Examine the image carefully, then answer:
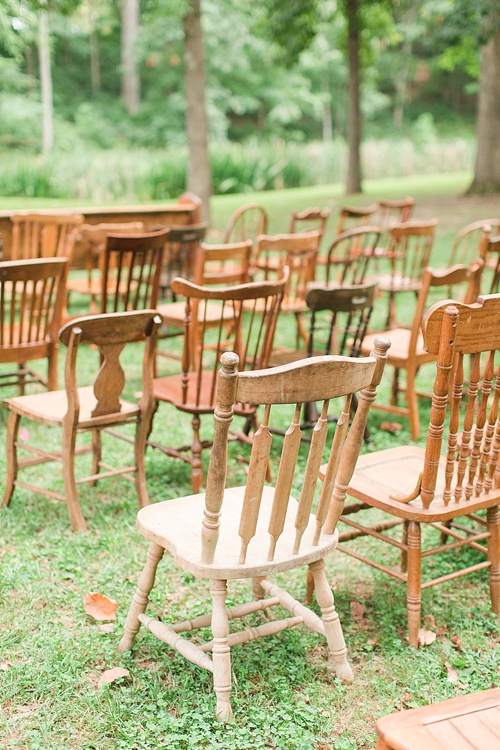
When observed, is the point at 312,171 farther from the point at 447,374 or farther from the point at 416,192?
the point at 447,374

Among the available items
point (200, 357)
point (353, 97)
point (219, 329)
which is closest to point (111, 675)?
point (200, 357)

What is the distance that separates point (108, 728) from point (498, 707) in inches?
42.1

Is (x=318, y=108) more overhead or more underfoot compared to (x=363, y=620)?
more overhead

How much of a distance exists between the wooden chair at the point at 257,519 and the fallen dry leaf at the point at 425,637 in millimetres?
357

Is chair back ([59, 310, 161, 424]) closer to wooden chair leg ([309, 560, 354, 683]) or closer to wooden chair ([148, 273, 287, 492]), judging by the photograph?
wooden chair ([148, 273, 287, 492])

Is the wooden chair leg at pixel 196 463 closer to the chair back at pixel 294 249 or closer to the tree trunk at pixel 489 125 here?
the chair back at pixel 294 249

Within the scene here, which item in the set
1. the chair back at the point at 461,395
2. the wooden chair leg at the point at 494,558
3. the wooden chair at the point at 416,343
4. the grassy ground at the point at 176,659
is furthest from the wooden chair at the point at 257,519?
the wooden chair at the point at 416,343

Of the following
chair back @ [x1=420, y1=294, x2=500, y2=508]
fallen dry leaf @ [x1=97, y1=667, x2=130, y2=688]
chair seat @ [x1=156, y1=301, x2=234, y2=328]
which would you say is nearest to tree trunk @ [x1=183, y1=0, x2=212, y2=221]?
chair seat @ [x1=156, y1=301, x2=234, y2=328]

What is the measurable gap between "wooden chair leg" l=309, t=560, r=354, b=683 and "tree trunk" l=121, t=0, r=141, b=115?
26.4 meters

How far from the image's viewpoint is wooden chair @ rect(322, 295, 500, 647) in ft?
7.97

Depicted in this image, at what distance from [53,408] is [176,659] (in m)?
1.32

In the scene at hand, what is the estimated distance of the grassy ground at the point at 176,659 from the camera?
2285mm

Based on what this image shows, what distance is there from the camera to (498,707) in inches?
72.8

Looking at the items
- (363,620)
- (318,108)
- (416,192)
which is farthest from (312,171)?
(363,620)
